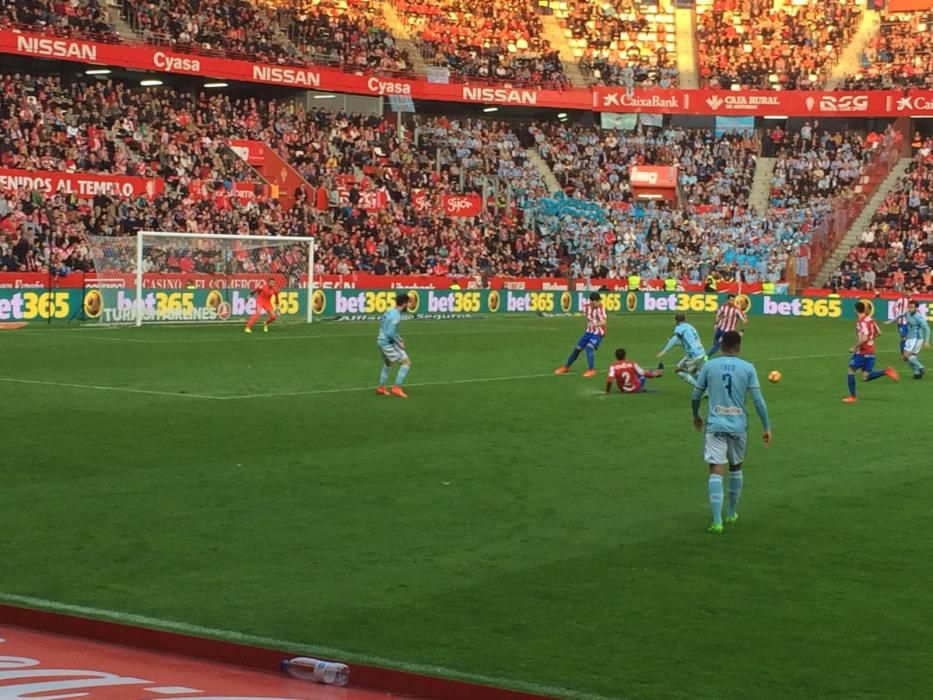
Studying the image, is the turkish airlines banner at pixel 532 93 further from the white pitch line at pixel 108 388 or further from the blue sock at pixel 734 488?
the blue sock at pixel 734 488

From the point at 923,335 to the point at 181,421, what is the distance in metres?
19.0

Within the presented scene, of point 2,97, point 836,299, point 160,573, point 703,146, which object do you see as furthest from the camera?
point 703,146

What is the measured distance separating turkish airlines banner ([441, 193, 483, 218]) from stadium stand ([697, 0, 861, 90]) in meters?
17.4

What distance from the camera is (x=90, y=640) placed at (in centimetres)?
925

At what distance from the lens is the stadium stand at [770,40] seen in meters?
74.8

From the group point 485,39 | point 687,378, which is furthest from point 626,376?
point 485,39

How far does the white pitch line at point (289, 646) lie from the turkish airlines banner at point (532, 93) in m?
44.8

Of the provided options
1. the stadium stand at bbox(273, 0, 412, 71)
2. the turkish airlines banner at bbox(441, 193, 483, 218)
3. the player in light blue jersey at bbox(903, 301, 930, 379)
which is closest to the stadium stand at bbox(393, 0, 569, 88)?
the stadium stand at bbox(273, 0, 412, 71)

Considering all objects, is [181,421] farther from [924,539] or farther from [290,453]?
[924,539]

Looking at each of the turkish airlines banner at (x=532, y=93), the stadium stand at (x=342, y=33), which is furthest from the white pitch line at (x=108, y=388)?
the stadium stand at (x=342, y=33)

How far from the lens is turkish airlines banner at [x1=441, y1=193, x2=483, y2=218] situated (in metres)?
63.4

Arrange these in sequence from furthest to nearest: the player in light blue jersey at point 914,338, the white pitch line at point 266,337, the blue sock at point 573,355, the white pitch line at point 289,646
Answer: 1. the white pitch line at point 266,337
2. the player in light blue jersey at point 914,338
3. the blue sock at point 573,355
4. the white pitch line at point 289,646

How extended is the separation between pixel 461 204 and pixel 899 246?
1974 centimetres

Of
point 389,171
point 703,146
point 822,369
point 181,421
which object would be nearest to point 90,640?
point 181,421
